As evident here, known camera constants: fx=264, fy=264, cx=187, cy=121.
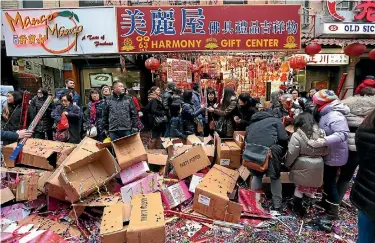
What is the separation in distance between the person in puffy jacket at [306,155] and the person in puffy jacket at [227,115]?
5.44 feet

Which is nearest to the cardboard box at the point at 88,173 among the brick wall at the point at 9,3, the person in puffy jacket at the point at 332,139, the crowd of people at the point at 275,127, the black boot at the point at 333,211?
the crowd of people at the point at 275,127

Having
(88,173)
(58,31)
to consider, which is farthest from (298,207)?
(58,31)

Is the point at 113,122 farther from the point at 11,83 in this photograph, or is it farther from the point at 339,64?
the point at 339,64

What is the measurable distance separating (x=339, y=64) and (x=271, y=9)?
6.14 m

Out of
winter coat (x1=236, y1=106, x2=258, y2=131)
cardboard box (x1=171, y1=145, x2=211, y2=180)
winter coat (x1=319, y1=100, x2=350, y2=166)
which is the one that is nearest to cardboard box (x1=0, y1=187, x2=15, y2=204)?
cardboard box (x1=171, y1=145, x2=211, y2=180)

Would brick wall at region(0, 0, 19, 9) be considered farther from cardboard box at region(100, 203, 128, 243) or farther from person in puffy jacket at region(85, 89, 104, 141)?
cardboard box at region(100, 203, 128, 243)

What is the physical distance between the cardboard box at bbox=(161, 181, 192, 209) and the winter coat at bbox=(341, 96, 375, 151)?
2.26m

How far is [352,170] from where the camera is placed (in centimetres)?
347

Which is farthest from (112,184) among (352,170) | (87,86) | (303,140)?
(87,86)

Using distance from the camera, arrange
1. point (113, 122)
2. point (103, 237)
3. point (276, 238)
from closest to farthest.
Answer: point (103, 237) < point (276, 238) < point (113, 122)

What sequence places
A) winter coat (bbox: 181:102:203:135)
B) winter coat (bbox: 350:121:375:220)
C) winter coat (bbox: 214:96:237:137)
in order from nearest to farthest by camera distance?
winter coat (bbox: 350:121:375:220)
winter coat (bbox: 214:96:237:137)
winter coat (bbox: 181:102:203:135)

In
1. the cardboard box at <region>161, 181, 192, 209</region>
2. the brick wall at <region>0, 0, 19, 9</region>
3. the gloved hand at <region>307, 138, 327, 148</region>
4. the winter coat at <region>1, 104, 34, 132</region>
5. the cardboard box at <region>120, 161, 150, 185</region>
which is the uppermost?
the brick wall at <region>0, 0, 19, 9</region>

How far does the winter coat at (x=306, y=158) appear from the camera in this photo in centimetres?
336

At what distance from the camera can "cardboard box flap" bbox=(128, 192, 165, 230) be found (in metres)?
2.63
